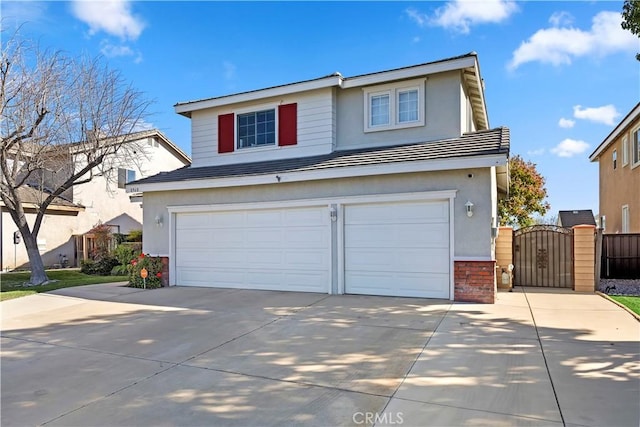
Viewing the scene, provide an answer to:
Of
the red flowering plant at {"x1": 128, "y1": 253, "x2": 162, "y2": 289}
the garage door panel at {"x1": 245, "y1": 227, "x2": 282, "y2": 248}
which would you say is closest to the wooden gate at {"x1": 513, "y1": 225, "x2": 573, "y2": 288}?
the garage door panel at {"x1": 245, "y1": 227, "x2": 282, "y2": 248}

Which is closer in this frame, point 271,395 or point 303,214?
point 271,395

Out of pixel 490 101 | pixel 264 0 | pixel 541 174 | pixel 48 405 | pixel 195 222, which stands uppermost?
pixel 264 0

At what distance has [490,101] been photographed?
49.2 feet

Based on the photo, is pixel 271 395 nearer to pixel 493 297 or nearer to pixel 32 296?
pixel 493 297

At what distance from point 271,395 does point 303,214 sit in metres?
6.68

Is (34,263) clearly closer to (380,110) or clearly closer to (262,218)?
(262,218)

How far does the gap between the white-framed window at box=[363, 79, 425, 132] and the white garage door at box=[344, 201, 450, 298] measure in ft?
8.63

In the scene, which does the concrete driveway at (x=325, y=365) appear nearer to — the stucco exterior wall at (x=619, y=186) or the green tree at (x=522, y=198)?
the stucco exterior wall at (x=619, y=186)

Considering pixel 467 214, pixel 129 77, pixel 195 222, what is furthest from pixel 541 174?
pixel 129 77

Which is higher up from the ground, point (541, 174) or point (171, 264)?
point (541, 174)

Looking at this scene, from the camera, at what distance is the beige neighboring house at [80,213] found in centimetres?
1806

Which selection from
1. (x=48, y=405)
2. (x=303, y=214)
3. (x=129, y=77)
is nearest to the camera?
(x=48, y=405)

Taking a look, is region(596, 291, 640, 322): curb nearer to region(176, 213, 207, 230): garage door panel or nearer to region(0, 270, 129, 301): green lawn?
region(176, 213, 207, 230): garage door panel

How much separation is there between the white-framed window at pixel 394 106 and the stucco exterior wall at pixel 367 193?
214 centimetres
